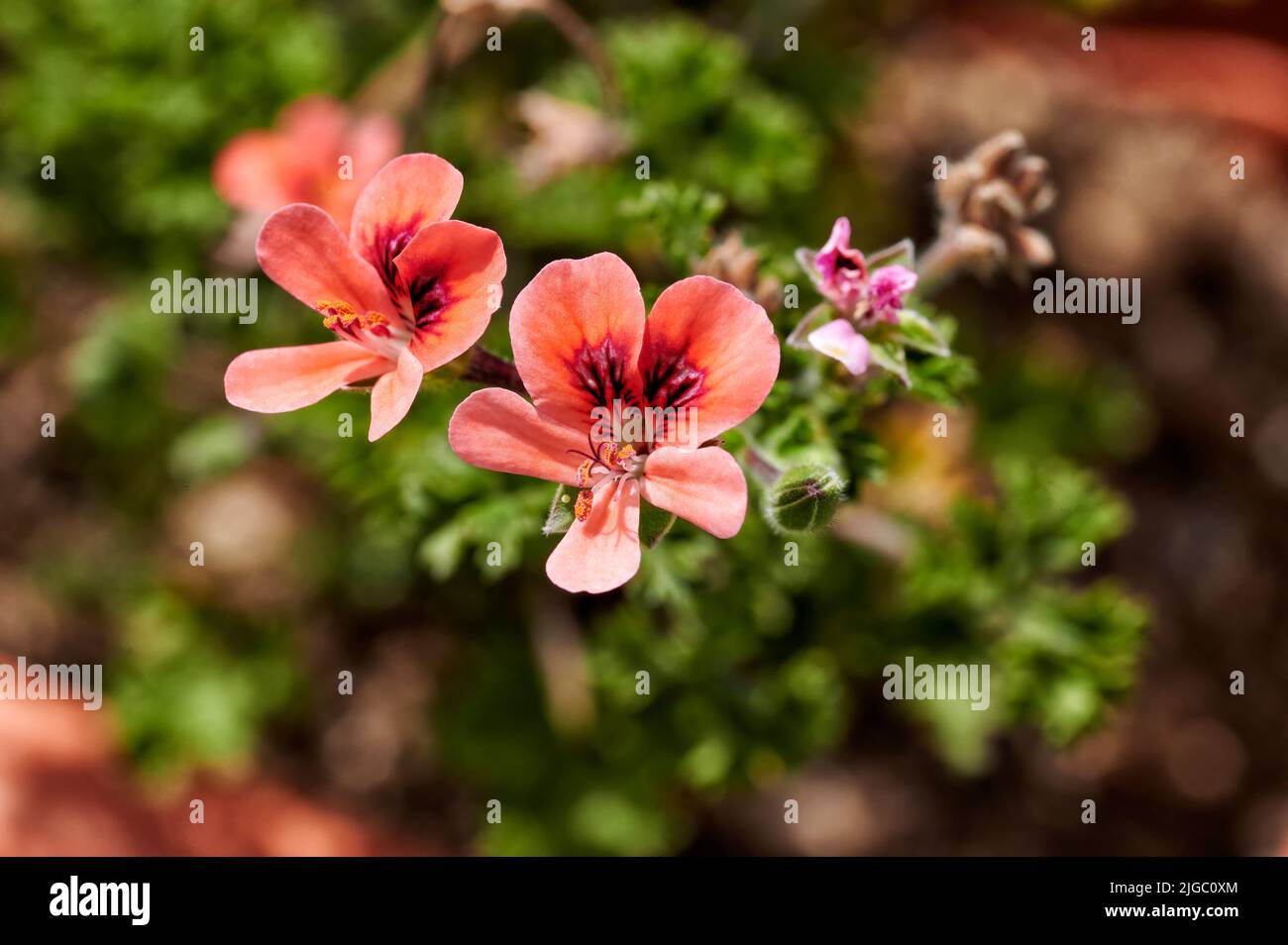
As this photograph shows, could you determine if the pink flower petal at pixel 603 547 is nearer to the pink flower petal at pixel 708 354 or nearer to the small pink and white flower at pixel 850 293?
the pink flower petal at pixel 708 354

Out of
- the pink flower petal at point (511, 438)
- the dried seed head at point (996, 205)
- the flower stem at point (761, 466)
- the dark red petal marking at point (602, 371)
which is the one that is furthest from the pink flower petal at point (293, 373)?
the dried seed head at point (996, 205)

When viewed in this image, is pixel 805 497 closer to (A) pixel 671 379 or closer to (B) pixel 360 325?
(A) pixel 671 379

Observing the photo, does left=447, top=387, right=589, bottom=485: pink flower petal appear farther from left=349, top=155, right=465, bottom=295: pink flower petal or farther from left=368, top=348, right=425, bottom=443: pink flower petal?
left=349, top=155, right=465, bottom=295: pink flower petal

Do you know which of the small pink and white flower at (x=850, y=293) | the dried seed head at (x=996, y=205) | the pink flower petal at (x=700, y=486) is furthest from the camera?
the dried seed head at (x=996, y=205)

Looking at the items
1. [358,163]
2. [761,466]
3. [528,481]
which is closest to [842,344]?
[761,466]

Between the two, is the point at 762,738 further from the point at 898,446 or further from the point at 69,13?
the point at 69,13

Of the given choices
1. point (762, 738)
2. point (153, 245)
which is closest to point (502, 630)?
point (762, 738)
